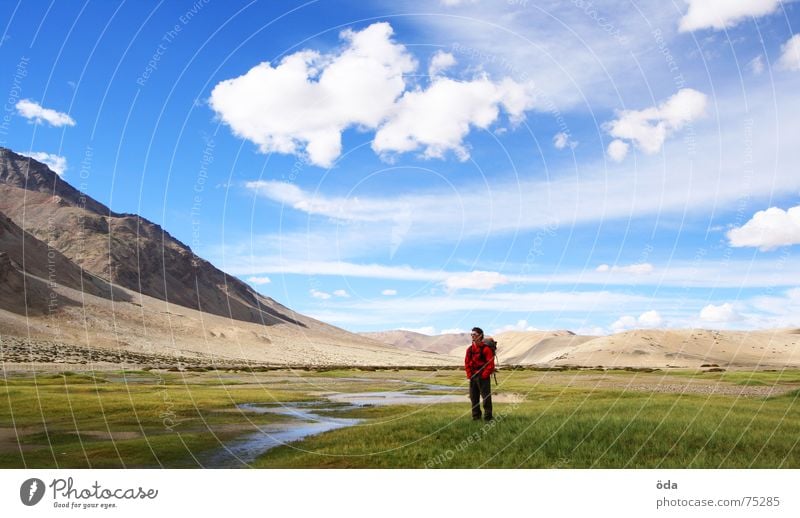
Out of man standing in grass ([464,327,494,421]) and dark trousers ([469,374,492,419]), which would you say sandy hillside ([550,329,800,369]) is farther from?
man standing in grass ([464,327,494,421])

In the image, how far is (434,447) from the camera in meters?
17.7

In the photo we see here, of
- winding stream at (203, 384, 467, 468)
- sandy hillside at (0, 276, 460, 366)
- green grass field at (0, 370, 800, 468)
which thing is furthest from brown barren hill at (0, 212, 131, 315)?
green grass field at (0, 370, 800, 468)

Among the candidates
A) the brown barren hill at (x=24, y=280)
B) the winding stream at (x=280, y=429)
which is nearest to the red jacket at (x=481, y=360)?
the winding stream at (x=280, y=429)

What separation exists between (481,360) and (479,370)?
0.41m

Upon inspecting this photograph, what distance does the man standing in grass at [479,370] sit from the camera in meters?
20.7

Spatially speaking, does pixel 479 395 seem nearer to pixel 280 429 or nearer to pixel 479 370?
pixel 479 370

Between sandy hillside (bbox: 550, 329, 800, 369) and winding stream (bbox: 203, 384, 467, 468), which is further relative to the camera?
sandy hillside (bbox: 550, 329, 800, 369)

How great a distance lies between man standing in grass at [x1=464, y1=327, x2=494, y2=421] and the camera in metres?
20.7

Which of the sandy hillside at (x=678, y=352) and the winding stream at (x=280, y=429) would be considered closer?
the winding stream at (x=280, y=429)
